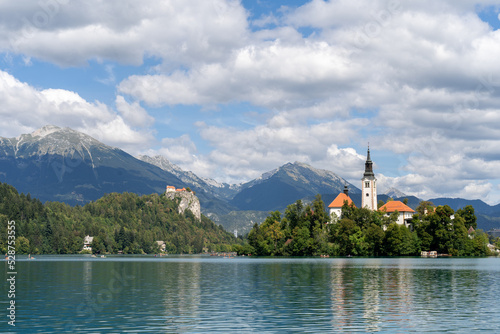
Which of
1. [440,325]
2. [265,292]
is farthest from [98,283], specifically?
[440,325]

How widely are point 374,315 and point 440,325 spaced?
6084 millimetres

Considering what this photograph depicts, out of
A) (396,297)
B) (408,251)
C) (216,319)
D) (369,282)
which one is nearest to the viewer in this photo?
(216,319)

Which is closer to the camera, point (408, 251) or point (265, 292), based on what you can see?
point (265, 292)

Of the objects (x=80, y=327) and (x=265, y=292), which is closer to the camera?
(x=80, y=327)

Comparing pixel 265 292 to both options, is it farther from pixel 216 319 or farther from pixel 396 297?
pixel 216 319

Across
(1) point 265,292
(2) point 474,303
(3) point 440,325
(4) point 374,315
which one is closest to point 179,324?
(4) point 374,315

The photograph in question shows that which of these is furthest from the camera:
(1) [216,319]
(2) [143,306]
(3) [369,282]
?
(3) [369,282]

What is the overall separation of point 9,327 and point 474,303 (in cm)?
4021

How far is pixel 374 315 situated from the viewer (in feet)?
149

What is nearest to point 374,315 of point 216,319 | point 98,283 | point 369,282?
point 216,319

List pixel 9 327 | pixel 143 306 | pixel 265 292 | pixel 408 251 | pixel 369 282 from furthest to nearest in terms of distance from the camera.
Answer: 1. pixel 408 251
2. pixel 369 282
3. pixel 265 292
4. pixel 143 306
5. pixel 9 327

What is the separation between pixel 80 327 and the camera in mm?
39812

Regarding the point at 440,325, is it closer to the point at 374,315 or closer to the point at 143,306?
the point at 374,315

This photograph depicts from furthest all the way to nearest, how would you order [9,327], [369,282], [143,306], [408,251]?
[408,251], [369,282], [143,306], [9,327]
